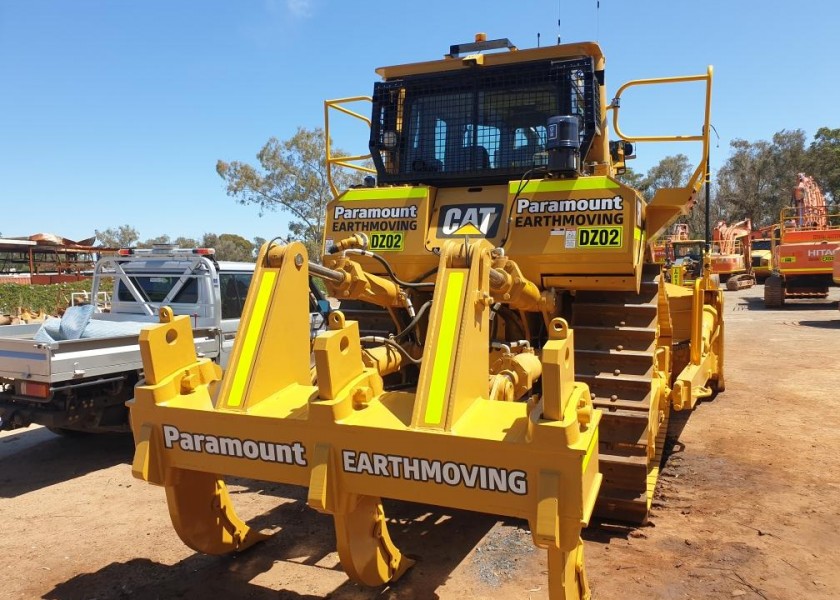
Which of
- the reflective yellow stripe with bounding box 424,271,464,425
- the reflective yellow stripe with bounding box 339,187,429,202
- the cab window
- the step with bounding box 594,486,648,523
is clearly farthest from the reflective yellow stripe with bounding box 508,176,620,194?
the cab window

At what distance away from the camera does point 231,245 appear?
177 feet

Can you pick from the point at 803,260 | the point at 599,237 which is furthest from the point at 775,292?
the point at 599,237

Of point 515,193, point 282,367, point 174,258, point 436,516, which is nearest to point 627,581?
point 436,516

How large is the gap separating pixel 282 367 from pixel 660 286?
11.6ft

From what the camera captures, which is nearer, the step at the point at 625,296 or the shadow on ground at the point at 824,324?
the step at the point at 625,296

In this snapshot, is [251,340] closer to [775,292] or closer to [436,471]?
[436,471]

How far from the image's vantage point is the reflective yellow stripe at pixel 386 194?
16.4 feet

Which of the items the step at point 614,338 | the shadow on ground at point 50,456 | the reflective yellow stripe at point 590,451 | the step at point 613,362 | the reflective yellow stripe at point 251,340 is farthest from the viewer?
the shadow on ground at point 50,456

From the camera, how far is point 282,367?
341 centimetres

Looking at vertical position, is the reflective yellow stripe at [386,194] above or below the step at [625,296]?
above

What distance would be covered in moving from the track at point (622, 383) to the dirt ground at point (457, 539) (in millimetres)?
289

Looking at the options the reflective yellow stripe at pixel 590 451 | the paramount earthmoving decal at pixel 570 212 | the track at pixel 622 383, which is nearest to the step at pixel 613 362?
the track at pixel 622 383

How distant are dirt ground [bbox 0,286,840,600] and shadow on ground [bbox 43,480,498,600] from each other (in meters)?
0.01

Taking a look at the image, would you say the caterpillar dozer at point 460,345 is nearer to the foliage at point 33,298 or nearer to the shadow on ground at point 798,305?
the shadow on ground at point 798,305
